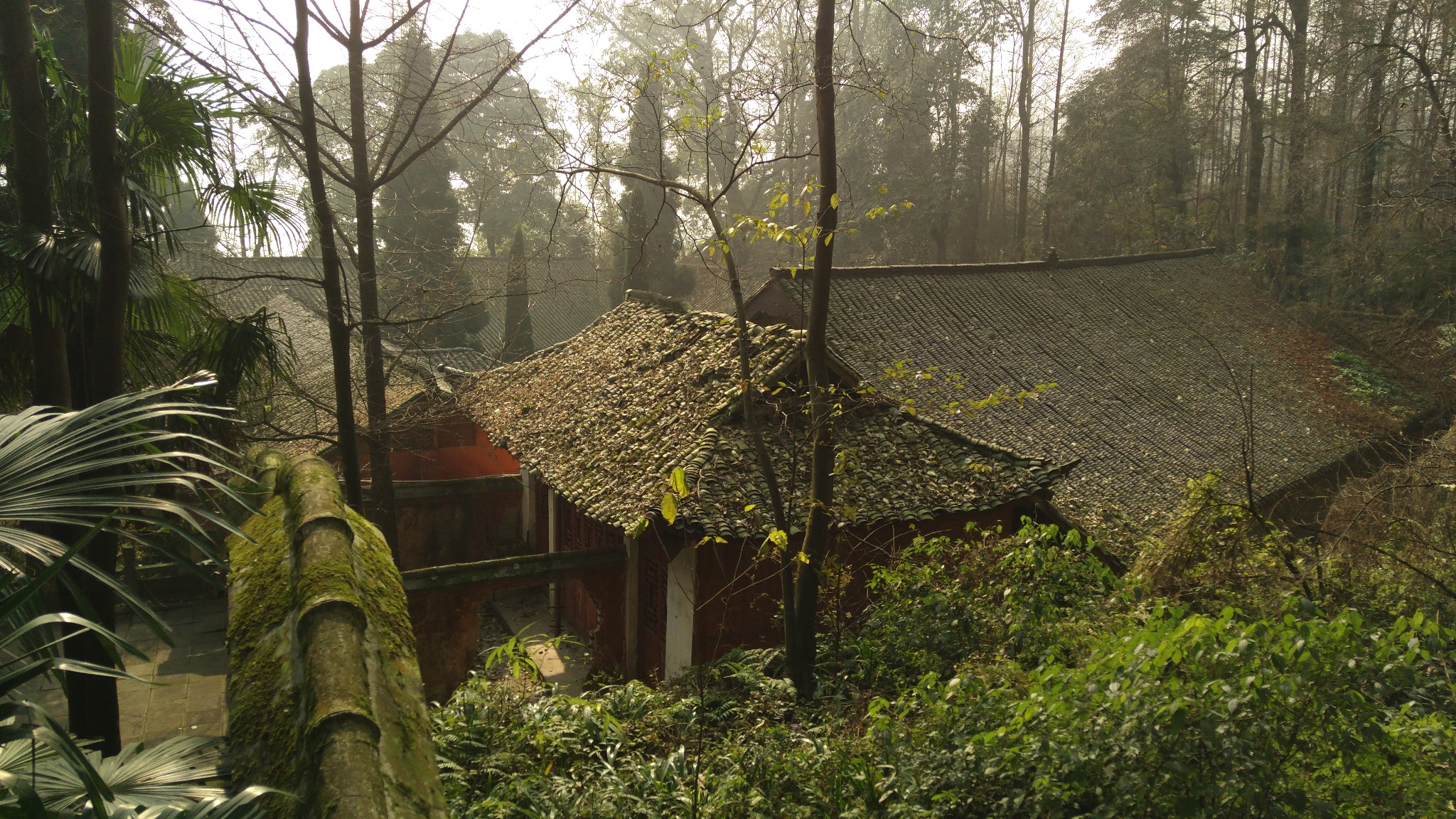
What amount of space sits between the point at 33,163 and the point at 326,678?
3279mm

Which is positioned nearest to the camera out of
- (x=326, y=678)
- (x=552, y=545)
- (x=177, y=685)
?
(x=326, y=678)

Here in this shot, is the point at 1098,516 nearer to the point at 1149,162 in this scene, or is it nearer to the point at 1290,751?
the point at 1290,751

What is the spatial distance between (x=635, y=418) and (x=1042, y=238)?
2626cm

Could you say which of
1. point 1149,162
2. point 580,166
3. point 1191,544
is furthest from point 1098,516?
point 1149,162

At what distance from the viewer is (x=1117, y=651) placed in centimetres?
351

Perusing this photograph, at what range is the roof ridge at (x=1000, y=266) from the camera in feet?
55.3

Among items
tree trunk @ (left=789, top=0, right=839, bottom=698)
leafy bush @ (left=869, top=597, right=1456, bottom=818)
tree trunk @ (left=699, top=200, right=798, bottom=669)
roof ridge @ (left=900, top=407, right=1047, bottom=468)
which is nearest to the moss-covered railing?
leafy bush @ (left=869, top=597, right=1456, bottom=818)

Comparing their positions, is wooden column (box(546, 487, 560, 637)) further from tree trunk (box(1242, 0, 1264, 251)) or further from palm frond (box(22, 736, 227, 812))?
tree trunk (box(1242, 0, 1264, 251))

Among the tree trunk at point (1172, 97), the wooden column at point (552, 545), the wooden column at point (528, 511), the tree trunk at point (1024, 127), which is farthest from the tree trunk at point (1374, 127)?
the wooden column at point (528, 511)

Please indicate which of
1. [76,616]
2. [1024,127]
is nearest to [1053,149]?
[1024,127]

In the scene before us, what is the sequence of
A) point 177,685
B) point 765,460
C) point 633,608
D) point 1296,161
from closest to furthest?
1. point 765,460
2. point 177,685
3. point 633,608
4. point 1296,161

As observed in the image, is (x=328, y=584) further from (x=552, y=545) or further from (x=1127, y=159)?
(x=1127, y=159)

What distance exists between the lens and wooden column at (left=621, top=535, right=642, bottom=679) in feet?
31.9

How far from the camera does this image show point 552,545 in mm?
12383
